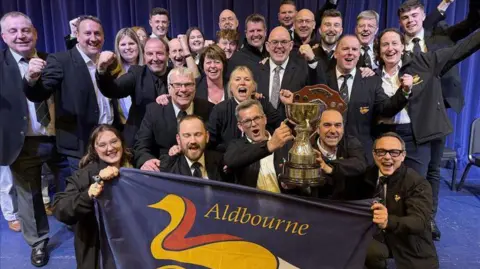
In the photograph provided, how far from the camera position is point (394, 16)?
5629mm

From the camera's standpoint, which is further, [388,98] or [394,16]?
[394,16]

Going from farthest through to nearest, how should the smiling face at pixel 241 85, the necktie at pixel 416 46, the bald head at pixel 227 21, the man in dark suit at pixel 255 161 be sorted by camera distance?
the bald head at pixel 227 21 → the necktie at pixel 416 46 → the smiling face at pixel 241 85 → the man in dark suit at pixel 255 161

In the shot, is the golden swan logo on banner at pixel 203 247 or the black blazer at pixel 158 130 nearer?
the golden swan logo on banner at pixel 203 247

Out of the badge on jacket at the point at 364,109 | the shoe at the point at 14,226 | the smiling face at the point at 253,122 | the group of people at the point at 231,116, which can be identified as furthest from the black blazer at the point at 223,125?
the shoe at the point at 14,226

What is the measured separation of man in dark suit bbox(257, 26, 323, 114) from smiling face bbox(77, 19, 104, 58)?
1.22 meters

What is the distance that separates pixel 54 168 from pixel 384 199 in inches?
98.3

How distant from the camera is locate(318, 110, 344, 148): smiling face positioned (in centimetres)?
263

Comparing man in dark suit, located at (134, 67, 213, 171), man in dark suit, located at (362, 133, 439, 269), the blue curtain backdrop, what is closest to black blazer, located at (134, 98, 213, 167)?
man in dark suit, located at (134, 67, 213, 171)

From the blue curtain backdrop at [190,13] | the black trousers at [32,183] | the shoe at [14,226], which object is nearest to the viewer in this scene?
the black trousers at [32,183]

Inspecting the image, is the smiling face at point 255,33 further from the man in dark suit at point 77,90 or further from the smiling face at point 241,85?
the man in dark suit at point 77,90

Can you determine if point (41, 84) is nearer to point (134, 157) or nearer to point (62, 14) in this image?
point (134, 157)

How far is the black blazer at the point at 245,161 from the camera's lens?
2385 millimetres

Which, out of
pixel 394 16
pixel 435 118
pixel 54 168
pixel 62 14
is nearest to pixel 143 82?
pixel 54 168

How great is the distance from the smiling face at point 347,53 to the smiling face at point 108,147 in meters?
1.67
